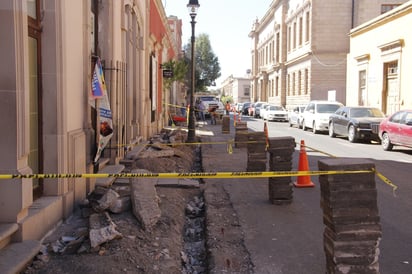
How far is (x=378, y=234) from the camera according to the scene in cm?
432

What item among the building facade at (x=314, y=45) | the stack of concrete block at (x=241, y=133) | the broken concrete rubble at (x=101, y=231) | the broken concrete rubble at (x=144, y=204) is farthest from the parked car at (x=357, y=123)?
the broken concrete rubble at (x=101, y=231)

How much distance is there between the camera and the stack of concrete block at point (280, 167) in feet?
25.3

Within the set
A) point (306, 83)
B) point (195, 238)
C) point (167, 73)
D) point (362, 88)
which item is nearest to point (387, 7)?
point (306, 83)

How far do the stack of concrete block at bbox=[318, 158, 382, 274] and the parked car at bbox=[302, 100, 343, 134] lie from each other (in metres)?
21.3

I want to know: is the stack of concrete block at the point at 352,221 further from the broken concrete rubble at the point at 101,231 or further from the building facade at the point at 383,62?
the building facade at the point at 383,62

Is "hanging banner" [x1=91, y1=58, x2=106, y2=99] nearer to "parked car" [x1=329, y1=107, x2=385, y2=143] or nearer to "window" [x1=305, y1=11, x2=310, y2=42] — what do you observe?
"parked car" [x1=329, y1=107, x2=385, y2=143]

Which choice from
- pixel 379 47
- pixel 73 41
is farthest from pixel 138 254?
pixel 379 47

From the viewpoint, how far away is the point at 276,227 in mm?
6434

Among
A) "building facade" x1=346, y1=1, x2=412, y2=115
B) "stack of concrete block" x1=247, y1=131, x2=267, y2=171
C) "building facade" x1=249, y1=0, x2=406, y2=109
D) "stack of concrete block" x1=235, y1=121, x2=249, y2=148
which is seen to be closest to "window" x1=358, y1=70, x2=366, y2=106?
"building facade" x1=346, y1=1, x2=412, y2=115

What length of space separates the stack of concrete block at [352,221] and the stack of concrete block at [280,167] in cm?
331

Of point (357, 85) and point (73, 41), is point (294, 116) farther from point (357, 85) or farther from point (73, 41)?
point (73, 41)

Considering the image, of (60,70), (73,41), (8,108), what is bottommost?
(8,108)

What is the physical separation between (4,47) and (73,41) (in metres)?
2.14

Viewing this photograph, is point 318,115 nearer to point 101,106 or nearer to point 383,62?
point 383,62
